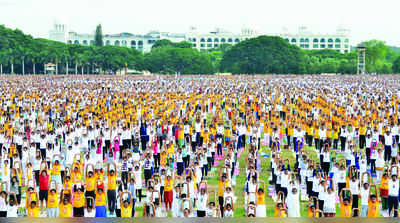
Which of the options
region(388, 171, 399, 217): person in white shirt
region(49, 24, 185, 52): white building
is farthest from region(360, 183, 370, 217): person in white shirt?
region(49, 24, 185, 52): white building

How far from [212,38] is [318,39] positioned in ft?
97.9

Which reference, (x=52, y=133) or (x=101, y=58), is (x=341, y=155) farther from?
(x=101, y=58)

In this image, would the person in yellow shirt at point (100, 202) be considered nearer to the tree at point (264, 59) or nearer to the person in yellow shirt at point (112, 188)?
the person in yellow shirt at point (112, 188)

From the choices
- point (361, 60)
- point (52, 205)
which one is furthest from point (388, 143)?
point (361, 60)

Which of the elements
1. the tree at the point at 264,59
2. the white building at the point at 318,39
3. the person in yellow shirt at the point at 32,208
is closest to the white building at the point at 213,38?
the white building at the point at 318,39

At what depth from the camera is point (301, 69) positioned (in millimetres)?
89438

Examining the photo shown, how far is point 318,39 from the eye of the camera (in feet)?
563

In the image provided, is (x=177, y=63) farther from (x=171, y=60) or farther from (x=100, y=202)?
(x=100, y=202)

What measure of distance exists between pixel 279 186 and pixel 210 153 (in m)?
3.58

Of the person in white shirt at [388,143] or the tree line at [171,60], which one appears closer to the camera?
the person in white shirt at [388,143]

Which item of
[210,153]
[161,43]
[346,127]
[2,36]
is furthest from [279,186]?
[161,43]

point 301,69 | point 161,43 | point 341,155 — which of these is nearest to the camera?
point 341,155

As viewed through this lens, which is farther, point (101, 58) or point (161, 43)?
point (161, 43)

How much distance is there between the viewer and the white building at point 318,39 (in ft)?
561
